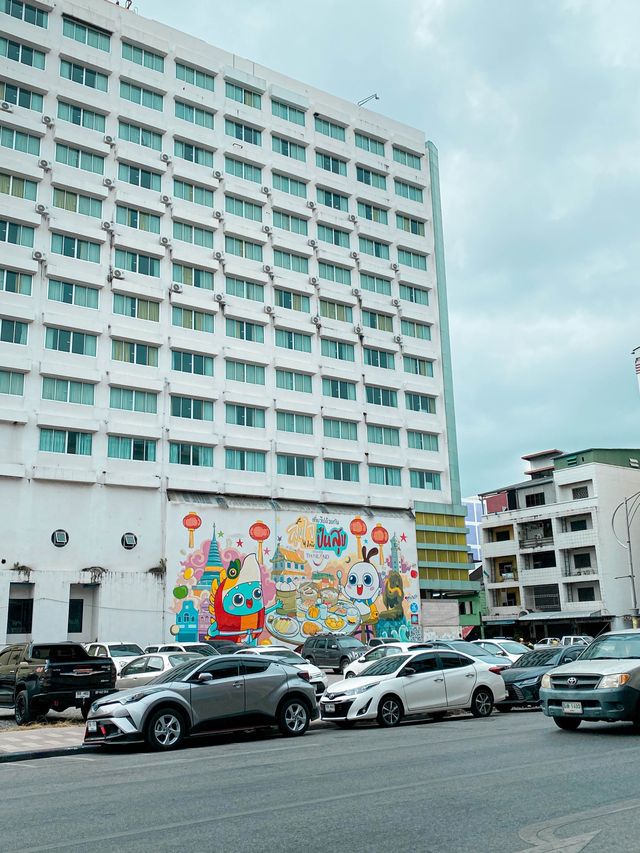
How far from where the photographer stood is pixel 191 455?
45.2 meters

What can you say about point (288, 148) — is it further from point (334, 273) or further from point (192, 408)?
point (192, 408)

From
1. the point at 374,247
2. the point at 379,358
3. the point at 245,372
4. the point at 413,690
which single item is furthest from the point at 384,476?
the point at 413,690

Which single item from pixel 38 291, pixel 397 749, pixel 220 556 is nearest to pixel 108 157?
pixel 38 291

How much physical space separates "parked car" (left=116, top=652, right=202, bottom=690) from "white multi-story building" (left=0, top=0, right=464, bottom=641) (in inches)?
654

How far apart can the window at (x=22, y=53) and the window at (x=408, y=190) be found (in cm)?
2559

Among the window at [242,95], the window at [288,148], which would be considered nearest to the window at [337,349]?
the window at [288,148]

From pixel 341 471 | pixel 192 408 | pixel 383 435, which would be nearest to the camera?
pixel 192 408

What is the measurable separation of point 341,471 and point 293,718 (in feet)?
117

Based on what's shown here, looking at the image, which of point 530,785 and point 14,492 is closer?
point 530,785

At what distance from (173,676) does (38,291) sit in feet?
105

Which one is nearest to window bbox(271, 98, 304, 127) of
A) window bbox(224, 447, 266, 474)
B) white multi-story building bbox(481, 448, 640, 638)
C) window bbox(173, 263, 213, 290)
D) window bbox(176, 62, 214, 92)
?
window bbox(176, 62, 214, 92)

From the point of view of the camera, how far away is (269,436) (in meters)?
48.2

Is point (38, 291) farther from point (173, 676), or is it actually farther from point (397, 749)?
point (397, 749)

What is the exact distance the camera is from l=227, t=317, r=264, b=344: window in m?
48.4
